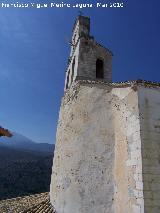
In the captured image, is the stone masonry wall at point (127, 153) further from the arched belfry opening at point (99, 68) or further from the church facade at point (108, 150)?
the arched belfry opening at point (99, 68)

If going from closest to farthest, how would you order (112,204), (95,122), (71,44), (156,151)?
(156,151) < (112,204) < (95,122) < (71,44)

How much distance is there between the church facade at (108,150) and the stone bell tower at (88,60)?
0.45 meters

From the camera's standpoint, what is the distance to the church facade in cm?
730

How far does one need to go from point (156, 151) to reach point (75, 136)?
11.4 feet

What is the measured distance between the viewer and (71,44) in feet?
47.9

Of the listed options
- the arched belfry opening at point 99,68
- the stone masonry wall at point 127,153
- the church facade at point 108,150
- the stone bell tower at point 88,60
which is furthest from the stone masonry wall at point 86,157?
the arched belfry opening at point 99,68

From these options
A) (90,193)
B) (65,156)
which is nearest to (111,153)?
(90,193)

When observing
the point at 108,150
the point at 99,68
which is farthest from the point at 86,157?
the point at 99,68

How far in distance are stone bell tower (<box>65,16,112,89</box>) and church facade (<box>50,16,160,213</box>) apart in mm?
453

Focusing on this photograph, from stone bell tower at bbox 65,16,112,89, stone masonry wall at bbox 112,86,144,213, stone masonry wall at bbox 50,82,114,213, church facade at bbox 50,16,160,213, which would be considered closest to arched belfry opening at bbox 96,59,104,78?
stone bell tower at bbox 65,16,112,89

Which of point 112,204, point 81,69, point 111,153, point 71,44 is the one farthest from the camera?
point 71,44

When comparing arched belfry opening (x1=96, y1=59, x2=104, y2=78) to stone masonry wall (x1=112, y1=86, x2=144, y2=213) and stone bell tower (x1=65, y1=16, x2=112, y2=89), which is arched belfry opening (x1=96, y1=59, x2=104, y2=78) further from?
stone masonry wall (x1=112, y1=86, x2=144, y2=213)

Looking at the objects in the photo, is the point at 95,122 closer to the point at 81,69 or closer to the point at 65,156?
the point at 65,156

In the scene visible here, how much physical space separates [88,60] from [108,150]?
5113mm
